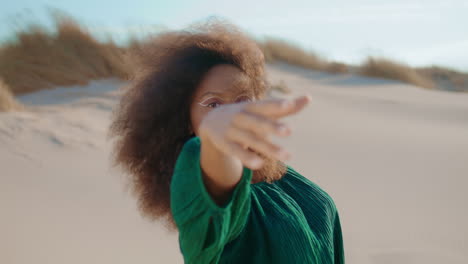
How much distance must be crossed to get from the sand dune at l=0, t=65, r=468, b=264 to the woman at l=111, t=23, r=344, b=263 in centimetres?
166

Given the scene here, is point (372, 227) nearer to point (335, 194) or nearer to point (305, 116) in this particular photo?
point (335, 194)

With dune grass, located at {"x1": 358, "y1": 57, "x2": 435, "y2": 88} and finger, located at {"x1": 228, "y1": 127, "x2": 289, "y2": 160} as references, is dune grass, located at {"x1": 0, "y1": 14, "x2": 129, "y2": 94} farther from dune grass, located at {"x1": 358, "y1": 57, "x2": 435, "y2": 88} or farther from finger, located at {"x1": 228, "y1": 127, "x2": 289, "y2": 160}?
dune grass, located at {"x1": 358, "y1": 57, "x2": 435, "y2": 88}

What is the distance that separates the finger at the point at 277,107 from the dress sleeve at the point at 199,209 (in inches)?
10.6

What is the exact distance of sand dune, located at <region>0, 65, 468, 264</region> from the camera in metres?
3.19

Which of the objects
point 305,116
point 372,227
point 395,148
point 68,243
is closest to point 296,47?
point 305,116

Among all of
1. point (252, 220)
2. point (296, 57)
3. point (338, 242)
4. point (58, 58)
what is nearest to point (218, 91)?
point (252, 220)

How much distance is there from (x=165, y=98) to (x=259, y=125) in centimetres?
85

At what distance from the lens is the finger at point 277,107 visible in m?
0.72

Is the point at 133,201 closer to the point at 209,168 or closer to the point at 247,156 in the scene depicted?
the point at 209,168

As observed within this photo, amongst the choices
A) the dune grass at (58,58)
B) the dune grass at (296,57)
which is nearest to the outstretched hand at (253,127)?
the dune grass at (58,58)

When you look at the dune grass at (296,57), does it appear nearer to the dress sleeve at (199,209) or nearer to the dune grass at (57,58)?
the dune grass at (57,58)

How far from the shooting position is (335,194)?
448 centimetres

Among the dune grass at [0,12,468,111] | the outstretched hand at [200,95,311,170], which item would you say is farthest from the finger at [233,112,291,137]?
the dune grass at [0,12,468,111]

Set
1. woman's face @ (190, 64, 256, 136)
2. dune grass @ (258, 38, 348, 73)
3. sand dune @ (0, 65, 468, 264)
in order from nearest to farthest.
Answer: woman's face @ (190, 64, 256, 136), sand dune @ (0, 65, 468, 264), dune grass @ (258, 38, 348, 73)
